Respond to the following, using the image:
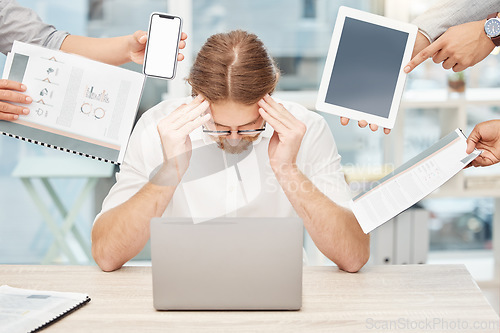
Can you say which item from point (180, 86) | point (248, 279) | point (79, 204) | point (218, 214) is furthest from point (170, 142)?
point (79, 204)

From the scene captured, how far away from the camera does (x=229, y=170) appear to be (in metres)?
1.83

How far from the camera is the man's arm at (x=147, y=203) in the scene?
4.99 ft

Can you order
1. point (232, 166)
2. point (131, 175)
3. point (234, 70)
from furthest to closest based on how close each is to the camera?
point (232, 166) → point (131, 175) → point (234, 70)

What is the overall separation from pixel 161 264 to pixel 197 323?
0.47 feet

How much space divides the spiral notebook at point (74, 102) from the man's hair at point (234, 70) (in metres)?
0.21

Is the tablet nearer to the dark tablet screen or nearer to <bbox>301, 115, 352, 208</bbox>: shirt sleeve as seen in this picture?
the dark tablet screen

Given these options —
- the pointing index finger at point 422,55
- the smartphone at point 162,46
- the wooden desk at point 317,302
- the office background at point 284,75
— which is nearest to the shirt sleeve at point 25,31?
the smartphone at point 162,46

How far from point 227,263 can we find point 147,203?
43 centimetres

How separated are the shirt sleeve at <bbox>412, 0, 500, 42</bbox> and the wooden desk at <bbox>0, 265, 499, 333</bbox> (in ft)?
2.22

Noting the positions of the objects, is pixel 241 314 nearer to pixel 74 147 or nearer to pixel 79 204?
pixel 74 147

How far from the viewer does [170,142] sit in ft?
5.03

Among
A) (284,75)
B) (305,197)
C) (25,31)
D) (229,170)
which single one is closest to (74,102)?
(25,31)

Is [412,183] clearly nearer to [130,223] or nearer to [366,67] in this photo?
[366,67]

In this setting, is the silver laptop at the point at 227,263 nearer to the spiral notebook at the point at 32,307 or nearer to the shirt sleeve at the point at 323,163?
the spiral notebook at the point at 32,307
